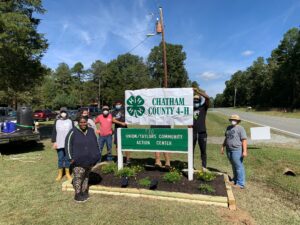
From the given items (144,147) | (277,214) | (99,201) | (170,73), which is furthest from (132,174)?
(170,73)

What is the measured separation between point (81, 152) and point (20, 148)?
7704 millimetres

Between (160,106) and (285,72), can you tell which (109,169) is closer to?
(160,106)

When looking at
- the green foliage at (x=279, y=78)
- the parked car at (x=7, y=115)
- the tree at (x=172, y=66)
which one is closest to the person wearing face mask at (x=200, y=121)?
the parked car at (x=7, y=115)

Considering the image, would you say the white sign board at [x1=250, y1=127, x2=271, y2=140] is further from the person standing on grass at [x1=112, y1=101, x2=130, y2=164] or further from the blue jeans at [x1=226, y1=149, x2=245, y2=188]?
the person standing on grass at [x1=112, y1=101, x2=130, y2=164]

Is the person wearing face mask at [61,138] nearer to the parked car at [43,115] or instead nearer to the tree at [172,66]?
the parked car at [43,115]

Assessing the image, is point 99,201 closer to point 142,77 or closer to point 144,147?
point 144,147

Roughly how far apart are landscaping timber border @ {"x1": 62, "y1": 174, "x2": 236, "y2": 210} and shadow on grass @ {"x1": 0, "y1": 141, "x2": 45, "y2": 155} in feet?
19.6

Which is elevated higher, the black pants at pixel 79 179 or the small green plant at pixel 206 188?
the black pants at pixel 79 179

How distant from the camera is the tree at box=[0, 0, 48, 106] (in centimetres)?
1140

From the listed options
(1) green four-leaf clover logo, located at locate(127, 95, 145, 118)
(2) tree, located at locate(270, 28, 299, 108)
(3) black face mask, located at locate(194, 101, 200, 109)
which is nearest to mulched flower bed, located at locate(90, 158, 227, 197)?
(1) green four-leaf clover logo, located at locate(127, 95, 145, 118)

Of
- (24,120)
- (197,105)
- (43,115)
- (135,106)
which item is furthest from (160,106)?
(43,115)

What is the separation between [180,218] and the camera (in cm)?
449

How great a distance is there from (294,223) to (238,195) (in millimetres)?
1247

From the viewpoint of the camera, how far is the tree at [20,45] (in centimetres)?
1140
